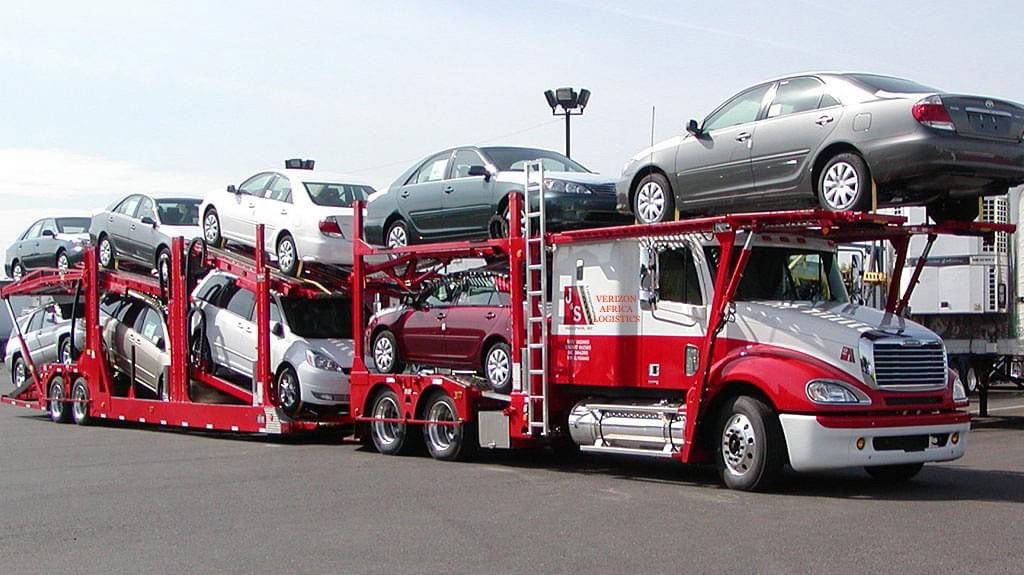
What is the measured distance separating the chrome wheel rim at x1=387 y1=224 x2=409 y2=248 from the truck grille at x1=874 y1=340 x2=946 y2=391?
6280 mm

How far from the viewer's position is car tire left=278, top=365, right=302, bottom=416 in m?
16.4

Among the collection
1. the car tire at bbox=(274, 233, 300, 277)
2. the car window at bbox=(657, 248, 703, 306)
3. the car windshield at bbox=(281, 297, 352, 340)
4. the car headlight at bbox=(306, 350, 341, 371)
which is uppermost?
the car tire at bbox=(274, 233, 300, 277)

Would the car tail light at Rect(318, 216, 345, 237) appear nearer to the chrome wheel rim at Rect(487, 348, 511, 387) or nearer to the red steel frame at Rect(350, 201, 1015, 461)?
the red steel frame at Rect(350, 201, 1015, 461)

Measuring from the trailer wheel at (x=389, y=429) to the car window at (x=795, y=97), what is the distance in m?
5.78

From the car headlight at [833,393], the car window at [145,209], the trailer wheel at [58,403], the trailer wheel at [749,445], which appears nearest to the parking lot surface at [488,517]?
the trailer wheel at [749,445]

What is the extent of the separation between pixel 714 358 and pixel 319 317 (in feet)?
23.8

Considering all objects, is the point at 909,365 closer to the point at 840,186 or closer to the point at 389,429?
the point at 840,186

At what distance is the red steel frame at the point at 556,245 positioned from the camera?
1106 centimetres

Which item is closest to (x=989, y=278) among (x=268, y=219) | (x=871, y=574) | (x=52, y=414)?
(x=268, y=219)

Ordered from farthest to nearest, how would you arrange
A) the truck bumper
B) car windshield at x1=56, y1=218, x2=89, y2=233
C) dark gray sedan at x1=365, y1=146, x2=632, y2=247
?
car windshield at x1=56, y1=218, x2=89, y2=233, dark gray sedan at x1=365, y1=146, x2=632, y2=247, the truck bumper

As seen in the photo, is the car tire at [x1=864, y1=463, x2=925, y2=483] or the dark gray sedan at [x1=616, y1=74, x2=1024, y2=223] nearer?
the dark gray sedan at [x1=616, y1=74, x2=1024, y2=223]

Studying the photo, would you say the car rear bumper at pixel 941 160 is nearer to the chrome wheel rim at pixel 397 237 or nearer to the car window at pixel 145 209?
the chrome wheel rim at pixel 397 237

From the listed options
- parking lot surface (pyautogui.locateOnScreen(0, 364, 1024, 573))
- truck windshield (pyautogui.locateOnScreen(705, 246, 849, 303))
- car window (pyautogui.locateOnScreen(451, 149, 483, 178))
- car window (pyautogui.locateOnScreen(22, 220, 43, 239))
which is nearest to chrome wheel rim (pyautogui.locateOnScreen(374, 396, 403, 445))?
parking lot surface (pyautogui.locateOnScreen(0, 364, 1024, 573))

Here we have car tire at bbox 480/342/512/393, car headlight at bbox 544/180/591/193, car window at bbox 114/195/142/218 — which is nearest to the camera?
car headlight at bbox 544/180/591/193
